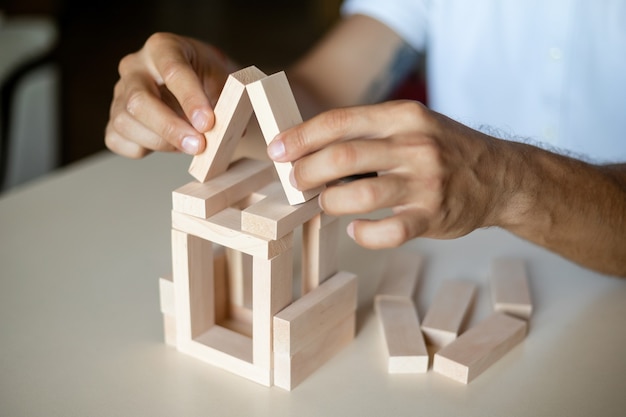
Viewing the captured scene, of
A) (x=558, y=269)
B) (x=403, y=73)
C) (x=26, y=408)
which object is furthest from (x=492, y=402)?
(x=403, y=73)

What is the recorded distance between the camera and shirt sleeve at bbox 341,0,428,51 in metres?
1.67

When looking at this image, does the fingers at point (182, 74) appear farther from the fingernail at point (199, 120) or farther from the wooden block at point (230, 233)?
the wooden block at point (230, 233)

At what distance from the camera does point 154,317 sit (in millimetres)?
984

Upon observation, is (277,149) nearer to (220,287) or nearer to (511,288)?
(220,287)

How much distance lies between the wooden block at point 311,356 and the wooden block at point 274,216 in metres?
0.15

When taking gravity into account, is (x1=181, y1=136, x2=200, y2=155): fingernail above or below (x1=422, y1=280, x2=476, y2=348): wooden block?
above

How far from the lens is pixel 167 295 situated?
0.91 meters

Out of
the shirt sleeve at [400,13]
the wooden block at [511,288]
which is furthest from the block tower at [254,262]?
the shirt sleeve at [400,13]

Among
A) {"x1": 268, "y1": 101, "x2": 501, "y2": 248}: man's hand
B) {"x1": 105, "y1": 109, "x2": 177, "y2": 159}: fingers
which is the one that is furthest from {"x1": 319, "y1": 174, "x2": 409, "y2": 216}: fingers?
{"x1": 105, "y1": 109, "x2": 177, "y2": 159}: fingers

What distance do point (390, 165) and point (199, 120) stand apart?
0.23 metres

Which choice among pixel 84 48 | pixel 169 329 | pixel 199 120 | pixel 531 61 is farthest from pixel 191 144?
pixel 84 48

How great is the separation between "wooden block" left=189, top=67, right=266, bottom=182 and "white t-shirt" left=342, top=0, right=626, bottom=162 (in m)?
0.78

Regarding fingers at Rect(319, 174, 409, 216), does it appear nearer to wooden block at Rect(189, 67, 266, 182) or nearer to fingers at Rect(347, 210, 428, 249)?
fingers at Rect(347, 210, 428, 249)

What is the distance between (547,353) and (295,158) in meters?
0.42
